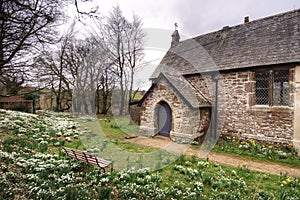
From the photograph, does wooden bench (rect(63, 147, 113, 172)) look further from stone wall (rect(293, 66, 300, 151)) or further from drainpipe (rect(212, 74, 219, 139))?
stone wall (rect(293, 66, 300, 151))

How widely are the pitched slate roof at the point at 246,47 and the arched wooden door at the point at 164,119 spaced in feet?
11.0

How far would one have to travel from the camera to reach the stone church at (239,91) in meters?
8.86

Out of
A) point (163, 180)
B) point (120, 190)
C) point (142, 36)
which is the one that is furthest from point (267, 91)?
point (142, 36)

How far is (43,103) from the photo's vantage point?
2797 centimetres

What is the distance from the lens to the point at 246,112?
10031mm

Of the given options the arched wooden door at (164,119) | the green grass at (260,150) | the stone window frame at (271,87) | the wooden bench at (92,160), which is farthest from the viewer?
the arched wooden door at (164,119)

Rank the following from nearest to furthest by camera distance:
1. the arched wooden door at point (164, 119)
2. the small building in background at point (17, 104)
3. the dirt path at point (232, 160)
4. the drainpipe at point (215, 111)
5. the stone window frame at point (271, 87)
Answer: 1. the dirt path at point (232, 160)
2. the stone window frame at point (271, 87)
3. the drainpipe at point (215, 111)
4. the arched wooden door at point (164, 119)
5. the small building in background at point (17, 104)

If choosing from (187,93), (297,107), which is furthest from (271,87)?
(187,93)

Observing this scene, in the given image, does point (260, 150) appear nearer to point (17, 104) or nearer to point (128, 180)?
point (128, 180)

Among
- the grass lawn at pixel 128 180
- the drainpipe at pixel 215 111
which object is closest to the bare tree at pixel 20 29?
the grass lawn at pixel 128 180

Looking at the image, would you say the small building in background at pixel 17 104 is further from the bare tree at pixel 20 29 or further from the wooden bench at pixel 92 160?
the wooden bench at pixel 92 160

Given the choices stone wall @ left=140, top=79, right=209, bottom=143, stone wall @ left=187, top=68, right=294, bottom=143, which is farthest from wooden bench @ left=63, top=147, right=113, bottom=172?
stone wall @ left=187, top=68, right=294, bottom=143

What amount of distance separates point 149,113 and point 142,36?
1444cm

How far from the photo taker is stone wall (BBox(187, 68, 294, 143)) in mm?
8820
